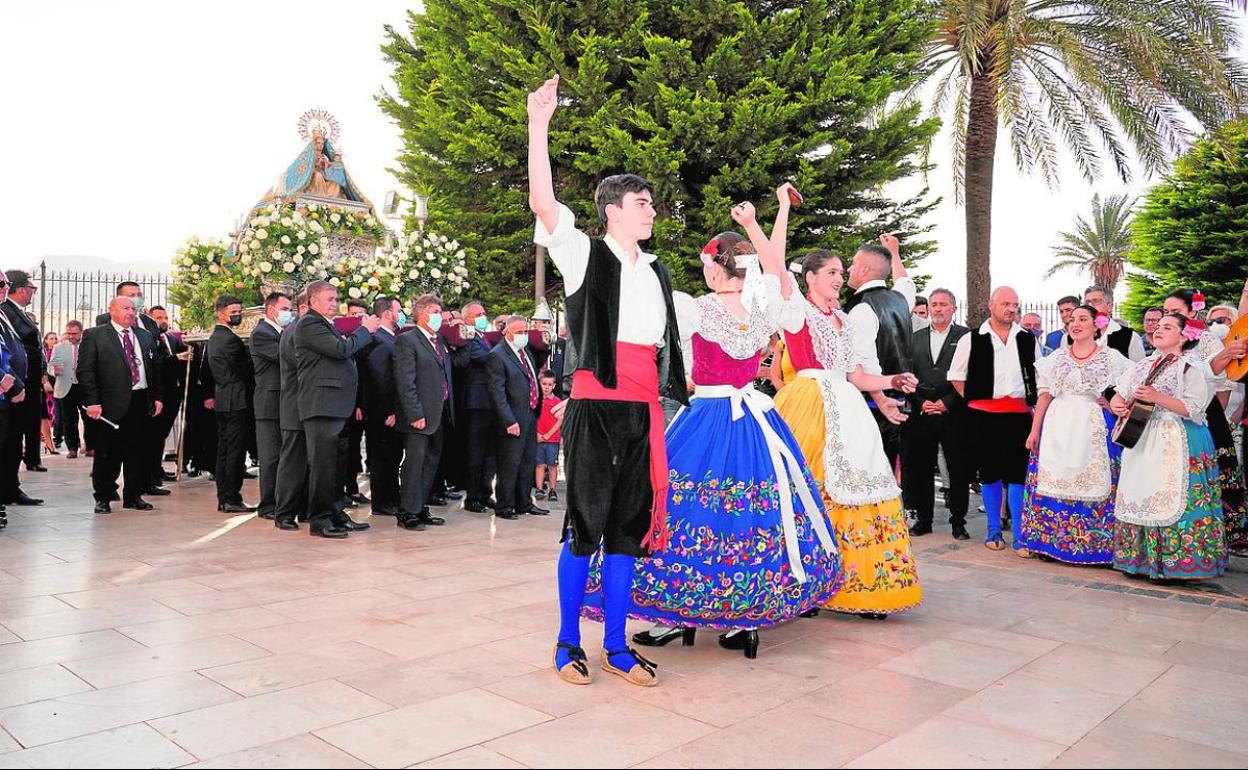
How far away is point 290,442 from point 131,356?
1.97 m

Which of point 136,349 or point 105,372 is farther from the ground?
point 136,349

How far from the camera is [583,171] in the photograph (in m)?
20.2

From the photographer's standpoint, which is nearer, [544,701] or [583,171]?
[544,701]

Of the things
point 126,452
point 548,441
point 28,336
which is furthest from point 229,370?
point 548,441

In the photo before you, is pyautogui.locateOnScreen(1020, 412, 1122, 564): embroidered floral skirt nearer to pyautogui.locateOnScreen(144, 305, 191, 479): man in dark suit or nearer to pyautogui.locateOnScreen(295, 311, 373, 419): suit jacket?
pyautogui.locateOnScreen(295, 311, 373, 419): suit jacket

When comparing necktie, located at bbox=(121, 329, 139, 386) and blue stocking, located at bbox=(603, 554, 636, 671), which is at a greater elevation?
necktie, located at bbox=(121, 329, 139, 386)

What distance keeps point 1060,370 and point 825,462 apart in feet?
8.80

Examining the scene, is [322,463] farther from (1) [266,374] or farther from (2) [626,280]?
(2) [626,280]

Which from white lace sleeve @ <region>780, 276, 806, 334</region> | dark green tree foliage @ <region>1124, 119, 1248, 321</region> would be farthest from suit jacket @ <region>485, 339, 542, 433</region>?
dark green tree foliage @ <region>1124, 119, 1248, 321</region>

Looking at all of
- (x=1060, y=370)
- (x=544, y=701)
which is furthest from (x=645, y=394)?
(x=1060, y=370)

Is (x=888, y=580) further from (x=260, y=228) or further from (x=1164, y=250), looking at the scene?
(x=1164, y=250)

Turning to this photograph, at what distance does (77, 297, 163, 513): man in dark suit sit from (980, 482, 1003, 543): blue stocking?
6.95 meters

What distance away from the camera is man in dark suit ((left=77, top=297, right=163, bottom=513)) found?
8.02 metres

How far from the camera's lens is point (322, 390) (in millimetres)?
7098
